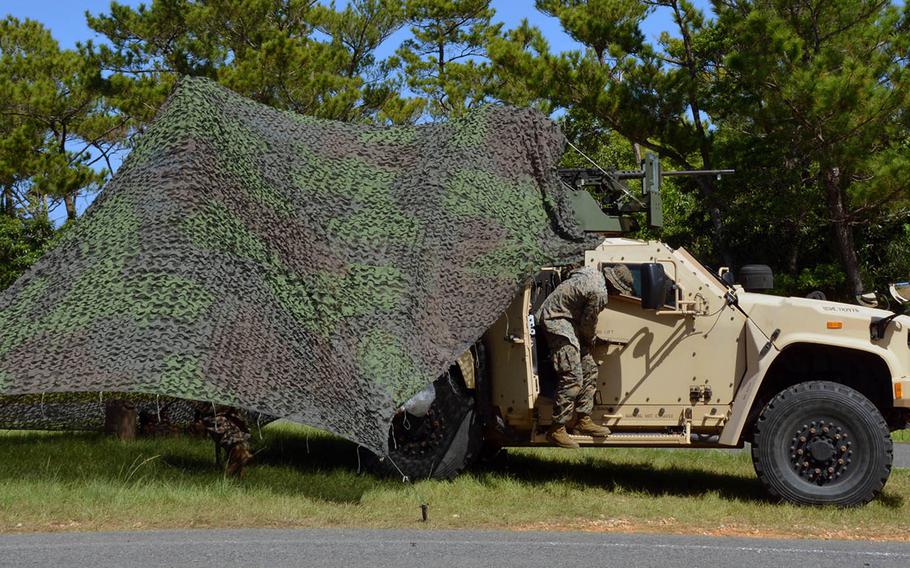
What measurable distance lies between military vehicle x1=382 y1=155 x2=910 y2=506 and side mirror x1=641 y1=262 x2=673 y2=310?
11mm

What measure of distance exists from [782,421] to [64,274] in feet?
19.3

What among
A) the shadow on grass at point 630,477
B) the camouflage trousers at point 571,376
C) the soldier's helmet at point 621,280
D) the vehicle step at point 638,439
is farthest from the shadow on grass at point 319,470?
the soldier's helmet at point 621,280

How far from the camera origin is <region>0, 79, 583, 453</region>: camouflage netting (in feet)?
27.4

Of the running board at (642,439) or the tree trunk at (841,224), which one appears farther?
the tree trunk at (841,224)

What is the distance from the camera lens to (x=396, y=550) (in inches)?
273

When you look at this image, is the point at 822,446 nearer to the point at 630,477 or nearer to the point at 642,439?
the point at 642,439

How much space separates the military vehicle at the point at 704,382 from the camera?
9016mm

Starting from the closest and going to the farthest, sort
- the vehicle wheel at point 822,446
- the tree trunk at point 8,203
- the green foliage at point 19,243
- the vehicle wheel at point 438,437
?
1. the vehicle wheel at point 822,446
2. the vehicle wheel at point 438,437
3. the green foliage at point 19,243
4. the tree trunk at point 8,203

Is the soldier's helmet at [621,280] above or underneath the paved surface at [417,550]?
above

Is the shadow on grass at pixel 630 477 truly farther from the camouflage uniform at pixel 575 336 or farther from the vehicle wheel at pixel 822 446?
the camouflage uniform at pixel 575 336

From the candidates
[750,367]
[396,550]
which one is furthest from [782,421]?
[396,550]

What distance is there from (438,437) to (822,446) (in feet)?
10.3

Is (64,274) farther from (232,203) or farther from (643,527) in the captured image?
(643,527)

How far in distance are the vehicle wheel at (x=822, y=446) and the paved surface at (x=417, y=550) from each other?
4.50 feet
